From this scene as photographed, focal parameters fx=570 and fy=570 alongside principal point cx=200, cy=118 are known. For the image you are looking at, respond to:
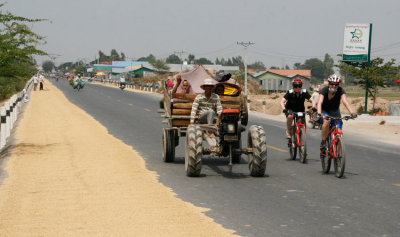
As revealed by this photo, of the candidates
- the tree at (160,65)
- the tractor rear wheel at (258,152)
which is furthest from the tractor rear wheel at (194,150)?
the tree at (160,65)

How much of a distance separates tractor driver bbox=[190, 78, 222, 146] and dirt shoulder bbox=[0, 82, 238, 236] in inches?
57.1

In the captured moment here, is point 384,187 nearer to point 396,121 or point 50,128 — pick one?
point 50,128

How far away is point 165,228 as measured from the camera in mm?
6598

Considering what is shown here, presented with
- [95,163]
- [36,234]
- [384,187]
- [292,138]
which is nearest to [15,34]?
[95,163]

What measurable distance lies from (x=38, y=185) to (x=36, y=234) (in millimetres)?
3384

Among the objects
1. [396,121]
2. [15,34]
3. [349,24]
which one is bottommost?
[396,121]

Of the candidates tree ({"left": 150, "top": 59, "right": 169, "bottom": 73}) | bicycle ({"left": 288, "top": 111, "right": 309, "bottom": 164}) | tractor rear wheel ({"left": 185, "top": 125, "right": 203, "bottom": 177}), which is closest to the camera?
tractor rear wheel ({"left": 185, "top": 125, "right": 203, "bottom": 177})

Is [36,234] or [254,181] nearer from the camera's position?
[36,234]

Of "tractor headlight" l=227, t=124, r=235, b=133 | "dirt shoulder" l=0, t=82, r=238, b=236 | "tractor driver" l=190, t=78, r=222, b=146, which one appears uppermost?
"tractor driver" l=190, t=78, r=222, b=146

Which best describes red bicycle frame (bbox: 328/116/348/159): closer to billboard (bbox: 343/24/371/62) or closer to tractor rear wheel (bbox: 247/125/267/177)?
tractor rear wheel (bbox: 247/125/267/177)

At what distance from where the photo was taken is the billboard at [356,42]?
36656 mm

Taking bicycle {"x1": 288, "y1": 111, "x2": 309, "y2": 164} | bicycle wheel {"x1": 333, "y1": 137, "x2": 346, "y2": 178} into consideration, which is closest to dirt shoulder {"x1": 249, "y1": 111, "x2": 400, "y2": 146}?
bicycle {"x1": 288, "y1": 111, "x2": 309, "y2": 164}

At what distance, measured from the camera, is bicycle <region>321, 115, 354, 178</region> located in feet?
33.2

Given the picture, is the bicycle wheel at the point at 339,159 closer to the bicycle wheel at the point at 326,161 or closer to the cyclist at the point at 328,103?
the bicycle wheel at the point at 326,161
